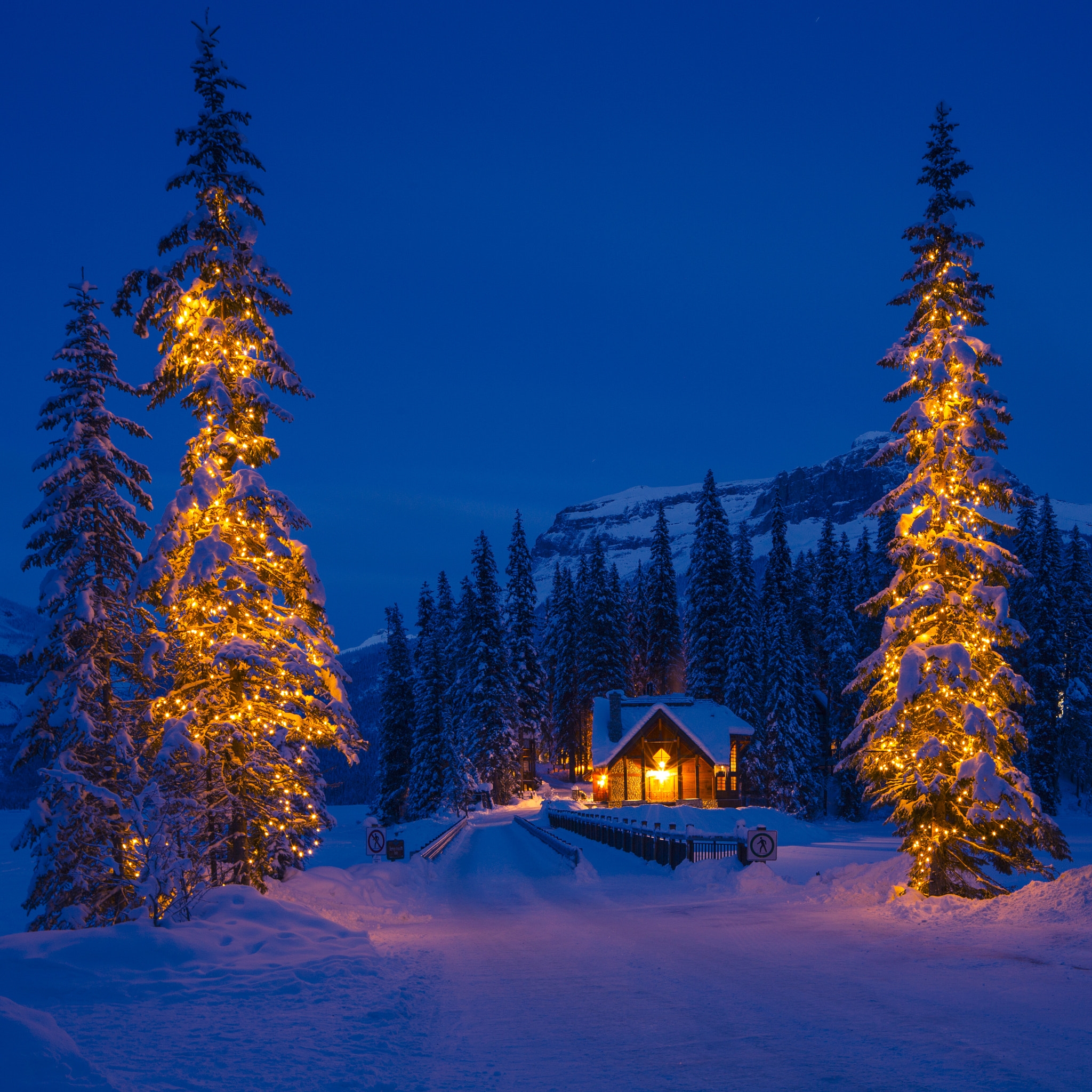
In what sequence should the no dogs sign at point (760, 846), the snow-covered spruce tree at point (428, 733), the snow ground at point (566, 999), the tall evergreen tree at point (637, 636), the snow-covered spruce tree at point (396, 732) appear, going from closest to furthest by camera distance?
the snow ground at point (566, 999)
the no dogs sign at point (760, 846)
the snow-covered spruce tree at point (428, 733)
the snow-covered spruce tree at point (396, 732)
the tall evergreen tree at point (637, 636)

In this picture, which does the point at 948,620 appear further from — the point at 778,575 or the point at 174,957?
the point at 778,575

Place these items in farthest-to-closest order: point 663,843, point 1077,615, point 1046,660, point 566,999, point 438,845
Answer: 1. point 1077,615
2. point 1046,660
3. point 438,845
4. point 663,843
5. point 566,999

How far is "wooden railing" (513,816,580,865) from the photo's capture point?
24.6 metres

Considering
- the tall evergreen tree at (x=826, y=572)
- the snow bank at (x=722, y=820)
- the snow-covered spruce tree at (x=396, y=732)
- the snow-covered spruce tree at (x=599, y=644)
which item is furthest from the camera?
the snow-covered spruce tree at (x=599, y=644)

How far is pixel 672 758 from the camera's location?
5212 centimetres

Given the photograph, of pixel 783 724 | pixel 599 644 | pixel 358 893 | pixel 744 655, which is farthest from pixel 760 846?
pixel 599 644

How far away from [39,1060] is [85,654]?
50.0ft

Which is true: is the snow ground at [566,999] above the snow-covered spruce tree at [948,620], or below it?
below

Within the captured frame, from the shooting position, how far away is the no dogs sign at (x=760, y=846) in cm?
2075

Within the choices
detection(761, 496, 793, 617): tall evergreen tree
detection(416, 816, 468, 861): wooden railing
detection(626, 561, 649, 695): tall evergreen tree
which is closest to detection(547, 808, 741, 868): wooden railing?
detection(416, 816, 468, 861): wooden railing

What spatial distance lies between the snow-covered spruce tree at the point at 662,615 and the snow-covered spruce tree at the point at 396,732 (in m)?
18.8

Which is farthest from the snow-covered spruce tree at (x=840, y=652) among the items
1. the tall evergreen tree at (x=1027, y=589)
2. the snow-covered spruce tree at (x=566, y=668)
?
the snow-covered spruce tree at (x=566, y=668)

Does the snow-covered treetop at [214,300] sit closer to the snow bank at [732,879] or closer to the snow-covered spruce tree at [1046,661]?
the snow bank at [732,879]

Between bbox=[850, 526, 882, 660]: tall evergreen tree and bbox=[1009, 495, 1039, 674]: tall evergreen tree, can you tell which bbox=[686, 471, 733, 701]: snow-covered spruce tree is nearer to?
bbox=[850, 526, 882, 660]: tall evergreen tree
